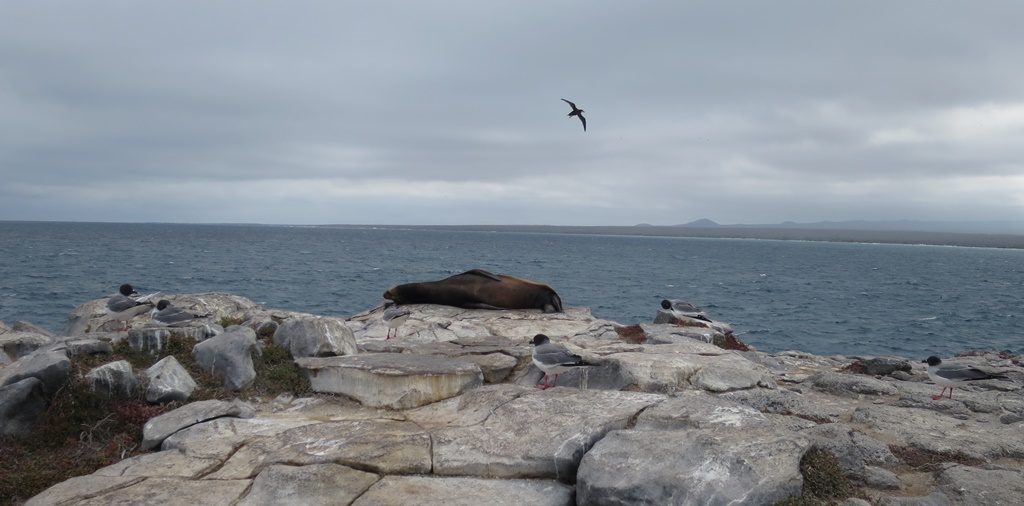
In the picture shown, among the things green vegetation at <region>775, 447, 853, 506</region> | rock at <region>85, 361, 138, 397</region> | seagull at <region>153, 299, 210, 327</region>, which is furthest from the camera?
seagull at <region>153, 299, 210, 327</region>

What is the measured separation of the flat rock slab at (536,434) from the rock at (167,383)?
11.8 feet

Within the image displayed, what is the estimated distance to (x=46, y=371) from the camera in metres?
8.03

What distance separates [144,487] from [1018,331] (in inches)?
1824

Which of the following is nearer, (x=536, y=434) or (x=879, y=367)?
(x=536, y=434)

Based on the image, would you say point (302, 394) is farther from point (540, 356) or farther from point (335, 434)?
point (540, 356)

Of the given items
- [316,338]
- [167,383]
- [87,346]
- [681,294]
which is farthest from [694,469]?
[681,294]

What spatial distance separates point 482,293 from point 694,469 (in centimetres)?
970

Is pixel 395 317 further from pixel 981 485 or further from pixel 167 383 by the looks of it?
pixel 981 485

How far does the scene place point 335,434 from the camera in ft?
23.0

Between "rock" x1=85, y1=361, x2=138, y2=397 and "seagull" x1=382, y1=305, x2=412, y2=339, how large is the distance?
4.91m

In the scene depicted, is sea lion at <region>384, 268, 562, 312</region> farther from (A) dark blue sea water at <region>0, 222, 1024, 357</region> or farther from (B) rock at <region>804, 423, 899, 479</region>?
(A) dark blue sea water at <region>0, 222, 1024, 357</region>

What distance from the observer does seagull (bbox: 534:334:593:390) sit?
893cm

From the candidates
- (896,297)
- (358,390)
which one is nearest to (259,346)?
(358,390)

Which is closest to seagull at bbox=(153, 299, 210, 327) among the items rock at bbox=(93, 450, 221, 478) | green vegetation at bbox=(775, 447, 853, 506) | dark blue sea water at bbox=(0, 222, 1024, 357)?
rock at bbox=(93, 450, 221, 478)
